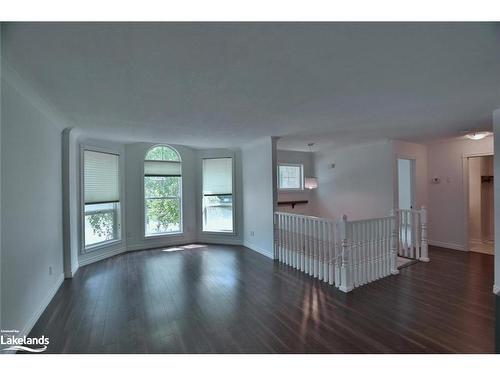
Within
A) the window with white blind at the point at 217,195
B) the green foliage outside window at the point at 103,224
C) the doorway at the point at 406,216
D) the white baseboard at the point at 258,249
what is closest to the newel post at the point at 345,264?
the doorway at the point at 406,216

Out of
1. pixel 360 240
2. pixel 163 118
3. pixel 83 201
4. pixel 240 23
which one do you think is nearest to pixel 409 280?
pixel 360 240

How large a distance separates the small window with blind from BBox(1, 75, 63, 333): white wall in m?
1.25

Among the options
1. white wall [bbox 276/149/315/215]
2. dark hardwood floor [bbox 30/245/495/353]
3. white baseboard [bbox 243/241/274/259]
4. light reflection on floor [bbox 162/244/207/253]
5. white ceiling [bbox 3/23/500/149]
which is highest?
white ceiling [bbox 3/23/500/149]

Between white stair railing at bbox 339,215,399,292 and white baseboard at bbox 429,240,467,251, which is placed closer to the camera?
white stair railing at bbox 339,215,399,292

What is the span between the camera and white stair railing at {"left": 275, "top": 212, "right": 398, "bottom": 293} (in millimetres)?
3404

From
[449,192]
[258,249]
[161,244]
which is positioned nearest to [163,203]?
[161,244]

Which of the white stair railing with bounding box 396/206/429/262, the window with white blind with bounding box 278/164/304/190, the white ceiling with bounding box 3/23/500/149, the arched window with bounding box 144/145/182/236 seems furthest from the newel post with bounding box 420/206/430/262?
the arched window with bounding box 144/145/182/236

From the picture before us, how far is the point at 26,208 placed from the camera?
2459 millimetres

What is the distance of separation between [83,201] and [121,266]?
1.40 m

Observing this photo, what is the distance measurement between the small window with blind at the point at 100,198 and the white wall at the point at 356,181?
5.25m

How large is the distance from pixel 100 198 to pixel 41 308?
2475mm

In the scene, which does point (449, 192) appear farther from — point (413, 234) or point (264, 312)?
point (264, 312)

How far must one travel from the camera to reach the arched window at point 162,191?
567 centimetres

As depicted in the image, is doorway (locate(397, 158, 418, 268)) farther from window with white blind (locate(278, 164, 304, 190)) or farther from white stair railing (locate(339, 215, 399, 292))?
window with white blind (locate(278, 164, 304, 190))
